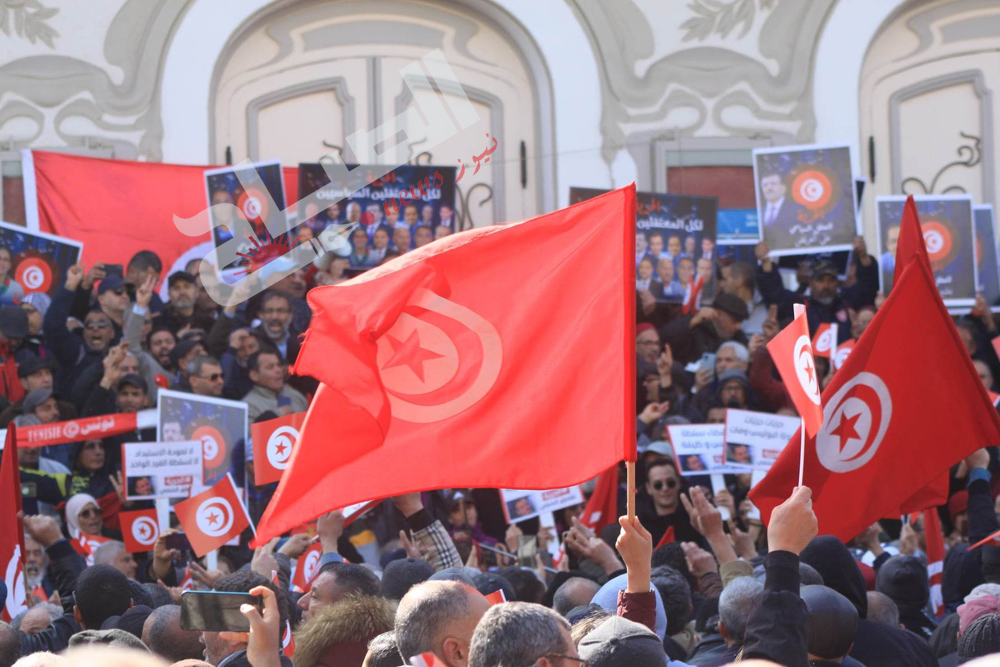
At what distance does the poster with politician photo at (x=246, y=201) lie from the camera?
11.8m

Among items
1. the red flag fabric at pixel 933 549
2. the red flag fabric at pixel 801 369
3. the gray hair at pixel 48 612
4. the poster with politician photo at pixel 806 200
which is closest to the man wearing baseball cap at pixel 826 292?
the poster with politician photo at pixel 806 200

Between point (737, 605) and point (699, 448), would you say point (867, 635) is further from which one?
point (699, 448)

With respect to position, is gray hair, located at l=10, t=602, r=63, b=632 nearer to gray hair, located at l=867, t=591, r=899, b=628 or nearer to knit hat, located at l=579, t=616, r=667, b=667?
knit hat, located at l=579, t=616, r=667, b=667

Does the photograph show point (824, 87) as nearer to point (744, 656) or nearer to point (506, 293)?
point (506, 293)

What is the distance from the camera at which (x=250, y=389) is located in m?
9.84

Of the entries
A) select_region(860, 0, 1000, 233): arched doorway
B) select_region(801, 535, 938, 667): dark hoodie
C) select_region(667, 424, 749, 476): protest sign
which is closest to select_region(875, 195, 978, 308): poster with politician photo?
select_region(860, 0, 1000, 233): arched doorway

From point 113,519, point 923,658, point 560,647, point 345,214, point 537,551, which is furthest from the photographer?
point 345,214

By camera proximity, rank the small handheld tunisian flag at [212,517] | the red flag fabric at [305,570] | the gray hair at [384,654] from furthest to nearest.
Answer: the small handheld tunisian flag at [212,517], the red flag fabric at [305,570], the gray hair at [384,654]

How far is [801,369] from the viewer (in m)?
5.30

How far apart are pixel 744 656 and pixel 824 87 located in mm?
11200

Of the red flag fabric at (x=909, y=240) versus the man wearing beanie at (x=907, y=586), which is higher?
the red flag fabric at (x=909, y=240)

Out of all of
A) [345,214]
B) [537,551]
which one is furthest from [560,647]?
[345,214]

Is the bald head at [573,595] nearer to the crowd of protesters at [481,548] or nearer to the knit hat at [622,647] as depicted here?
the crowd of protesters at [481,548]

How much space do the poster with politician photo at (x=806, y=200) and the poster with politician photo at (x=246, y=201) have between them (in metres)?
4.03
